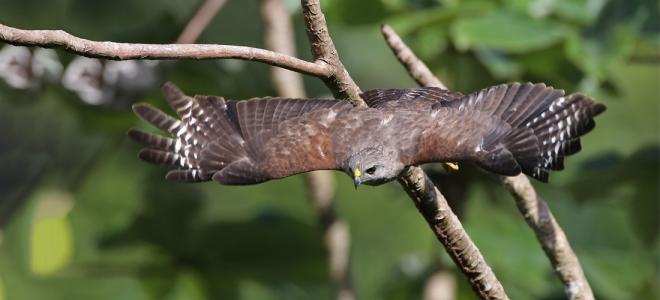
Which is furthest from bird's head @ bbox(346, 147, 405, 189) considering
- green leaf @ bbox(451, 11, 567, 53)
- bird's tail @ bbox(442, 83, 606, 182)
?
green leaf @ bbox(451, 11, 567, 53)

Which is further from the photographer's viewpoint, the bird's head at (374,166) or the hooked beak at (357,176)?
the hooked beak at (357,176)

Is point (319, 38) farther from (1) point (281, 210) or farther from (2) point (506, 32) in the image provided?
(1) point (281, 210)

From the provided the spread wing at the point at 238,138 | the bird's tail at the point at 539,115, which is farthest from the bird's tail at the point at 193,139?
the bird's tail at the point at 539,115

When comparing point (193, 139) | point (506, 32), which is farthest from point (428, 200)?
point (506, 32)

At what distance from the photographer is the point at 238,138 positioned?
2248 mm

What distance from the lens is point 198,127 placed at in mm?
2340

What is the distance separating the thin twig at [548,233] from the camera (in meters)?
2.17

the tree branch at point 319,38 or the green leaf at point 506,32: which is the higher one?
the green leaf at point 506,32

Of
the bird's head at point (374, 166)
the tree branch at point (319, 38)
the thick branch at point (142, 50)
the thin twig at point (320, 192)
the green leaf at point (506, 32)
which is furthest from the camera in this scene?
the thin twig at point (320, 192)

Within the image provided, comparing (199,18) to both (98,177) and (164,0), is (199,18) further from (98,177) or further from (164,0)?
(98,177)

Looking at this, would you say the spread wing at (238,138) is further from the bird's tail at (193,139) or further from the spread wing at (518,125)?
the spread wing at (518,125)

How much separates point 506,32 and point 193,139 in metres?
0.82

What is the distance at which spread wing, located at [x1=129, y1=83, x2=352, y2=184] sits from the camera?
208cm

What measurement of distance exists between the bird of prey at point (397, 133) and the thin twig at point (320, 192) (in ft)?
2.08
